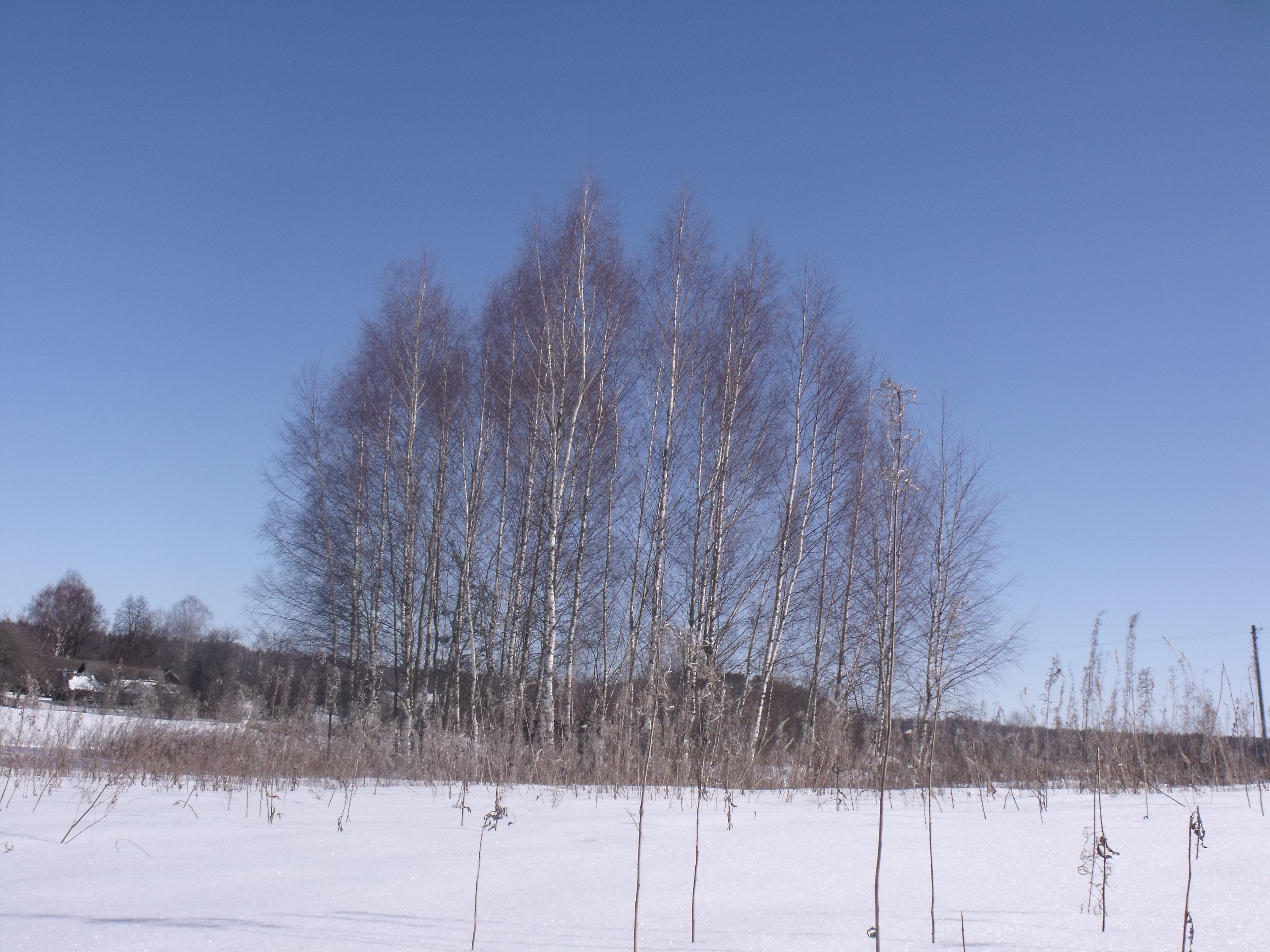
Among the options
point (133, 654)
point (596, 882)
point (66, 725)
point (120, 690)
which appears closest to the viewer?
point (596, 882)

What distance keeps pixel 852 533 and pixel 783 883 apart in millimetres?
9575

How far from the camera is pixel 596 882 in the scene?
2086mm

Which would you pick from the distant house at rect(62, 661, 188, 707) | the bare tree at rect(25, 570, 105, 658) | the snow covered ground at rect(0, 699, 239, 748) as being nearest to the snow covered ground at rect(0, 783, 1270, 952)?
the snow covered ground at rect(0, 699, 239, 748)

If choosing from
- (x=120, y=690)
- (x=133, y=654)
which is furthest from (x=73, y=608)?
(x=120, y=690)

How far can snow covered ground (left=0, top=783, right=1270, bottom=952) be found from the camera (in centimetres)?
157

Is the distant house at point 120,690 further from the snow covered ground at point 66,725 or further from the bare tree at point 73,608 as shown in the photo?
the bare tree at point 73,608

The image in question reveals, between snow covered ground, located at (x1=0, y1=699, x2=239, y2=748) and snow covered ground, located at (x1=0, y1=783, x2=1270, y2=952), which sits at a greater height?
snow covered ground, located at (x1=0, y1=783, x2=1270, y2=952)

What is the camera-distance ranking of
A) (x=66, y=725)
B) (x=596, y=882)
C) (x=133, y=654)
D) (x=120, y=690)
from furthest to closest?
(x=133, y=654) → (x=120, y=690) → (x=66, y=725) → (x=596, y=882)

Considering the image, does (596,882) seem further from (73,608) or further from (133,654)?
(73,608)

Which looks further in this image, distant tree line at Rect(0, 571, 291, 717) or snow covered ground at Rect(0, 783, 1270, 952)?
distant tree line at Rect(0, 571, 291, 717)

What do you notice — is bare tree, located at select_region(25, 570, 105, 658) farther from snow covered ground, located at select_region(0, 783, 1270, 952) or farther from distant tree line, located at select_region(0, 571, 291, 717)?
snow covered ground, located at select_region(0, 783, 1270, 952)

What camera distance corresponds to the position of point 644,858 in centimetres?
242

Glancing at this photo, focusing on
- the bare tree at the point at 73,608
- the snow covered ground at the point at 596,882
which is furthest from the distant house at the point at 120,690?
the bare tree at the point at 73,608

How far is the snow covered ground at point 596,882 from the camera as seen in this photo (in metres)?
1.57
